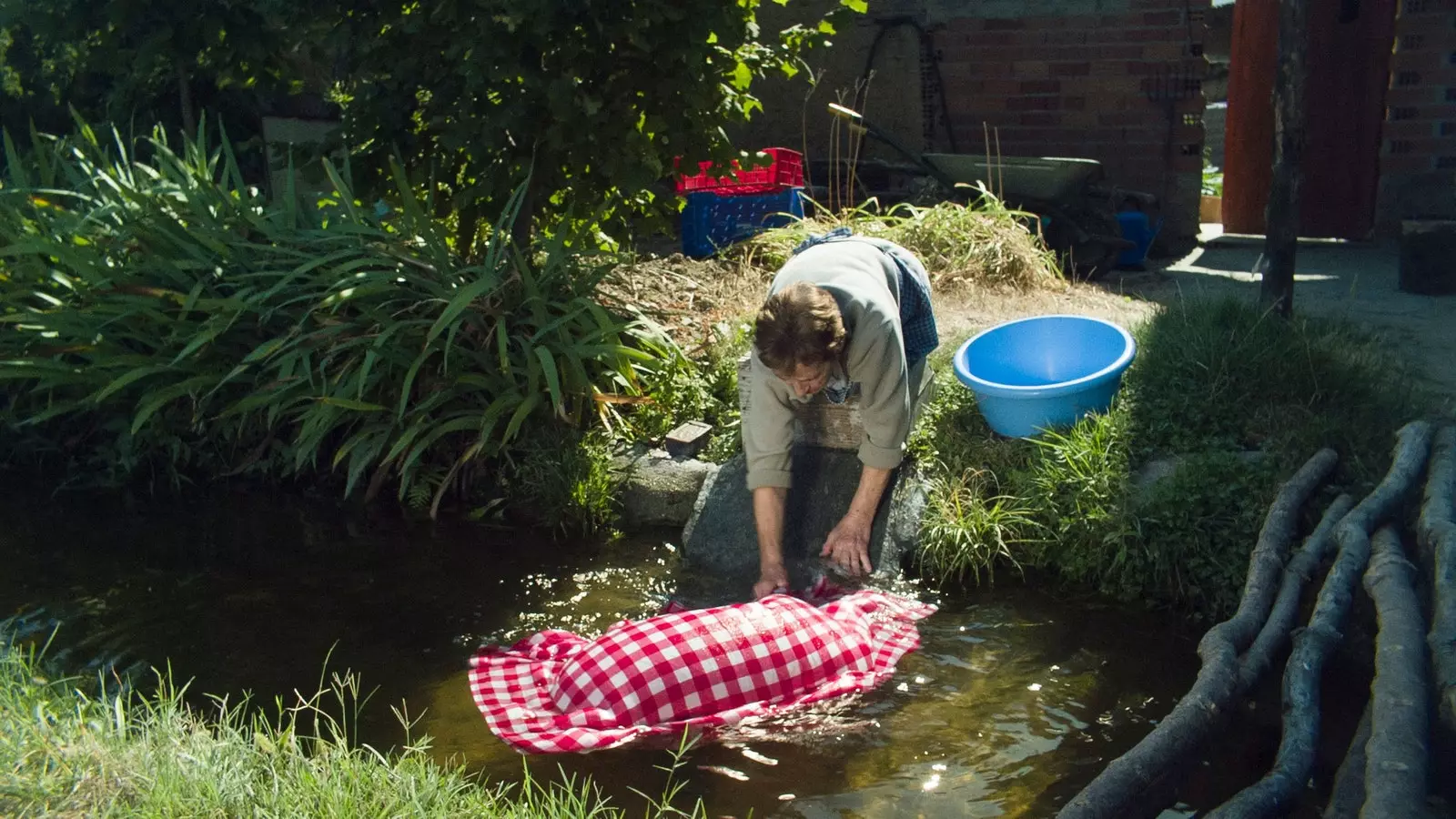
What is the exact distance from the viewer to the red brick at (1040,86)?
945 cm

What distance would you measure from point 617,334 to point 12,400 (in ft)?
10.0

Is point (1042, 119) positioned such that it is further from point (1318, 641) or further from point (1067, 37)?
point (1318, 641)

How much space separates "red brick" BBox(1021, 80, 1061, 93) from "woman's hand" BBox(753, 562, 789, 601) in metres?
6.03

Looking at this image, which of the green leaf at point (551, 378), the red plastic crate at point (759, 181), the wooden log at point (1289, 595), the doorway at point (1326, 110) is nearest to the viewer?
the wooden log at point (1289, 595)

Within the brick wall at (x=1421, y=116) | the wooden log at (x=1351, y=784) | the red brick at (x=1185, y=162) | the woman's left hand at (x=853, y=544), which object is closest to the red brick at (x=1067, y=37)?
the red brick at (x=1185, y=162)

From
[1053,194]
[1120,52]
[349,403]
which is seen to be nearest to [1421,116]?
[1120,52]

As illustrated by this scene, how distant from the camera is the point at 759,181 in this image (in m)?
8.63

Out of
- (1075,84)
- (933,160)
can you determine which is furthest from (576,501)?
(1075,84)

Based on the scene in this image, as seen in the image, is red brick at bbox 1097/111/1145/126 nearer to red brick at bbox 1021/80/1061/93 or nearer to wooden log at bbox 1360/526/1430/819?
red brick at bbox 1021/80/1061/93

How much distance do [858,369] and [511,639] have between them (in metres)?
1.59

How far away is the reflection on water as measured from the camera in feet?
12.0

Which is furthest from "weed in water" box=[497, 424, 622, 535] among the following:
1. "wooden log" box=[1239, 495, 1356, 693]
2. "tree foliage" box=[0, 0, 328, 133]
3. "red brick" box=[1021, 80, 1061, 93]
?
"red brick" box=[1021, 80, 1061, 93]

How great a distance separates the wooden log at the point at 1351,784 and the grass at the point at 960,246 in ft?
14.2

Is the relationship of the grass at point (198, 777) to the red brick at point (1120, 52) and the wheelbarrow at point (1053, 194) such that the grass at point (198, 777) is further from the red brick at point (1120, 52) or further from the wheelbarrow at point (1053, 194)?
the red brick at point (1120, 52)
